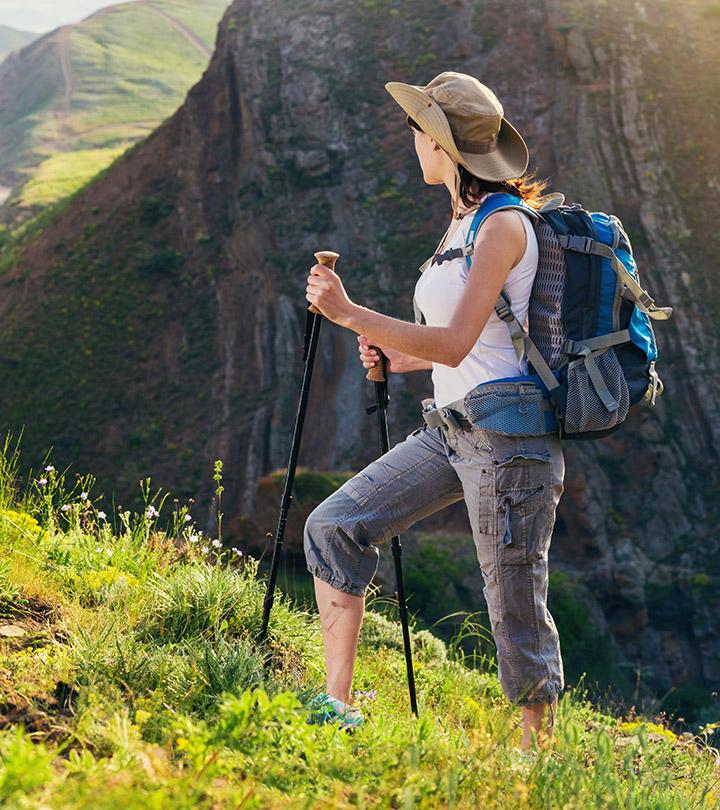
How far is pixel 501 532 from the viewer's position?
3539mm

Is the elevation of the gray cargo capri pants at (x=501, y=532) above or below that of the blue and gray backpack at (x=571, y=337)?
below

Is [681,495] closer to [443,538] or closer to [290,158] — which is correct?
[443,538]

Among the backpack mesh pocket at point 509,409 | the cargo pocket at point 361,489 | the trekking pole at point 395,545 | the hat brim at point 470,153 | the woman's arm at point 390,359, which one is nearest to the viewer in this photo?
the backpack mesh pocket at point 509,409

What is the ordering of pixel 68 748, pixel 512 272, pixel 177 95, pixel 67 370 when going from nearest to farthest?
pixel 68 748 < pixel 512 272 < pixel 67 370 < pixel 177 95

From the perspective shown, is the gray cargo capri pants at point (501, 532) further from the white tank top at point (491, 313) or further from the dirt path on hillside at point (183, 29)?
the dirt path on hillside at point (183, 29)

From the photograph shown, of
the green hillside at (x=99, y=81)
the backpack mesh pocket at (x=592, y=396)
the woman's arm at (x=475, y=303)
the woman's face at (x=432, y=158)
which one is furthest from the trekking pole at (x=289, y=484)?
the green hillside at (x=99, y=81)

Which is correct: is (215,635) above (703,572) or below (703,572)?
above

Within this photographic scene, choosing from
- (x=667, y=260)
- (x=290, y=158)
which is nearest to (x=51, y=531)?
(x=667, y=260)

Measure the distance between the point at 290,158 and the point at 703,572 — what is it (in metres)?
18.8

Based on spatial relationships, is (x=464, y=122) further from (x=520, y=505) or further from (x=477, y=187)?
(x=520, y=505)

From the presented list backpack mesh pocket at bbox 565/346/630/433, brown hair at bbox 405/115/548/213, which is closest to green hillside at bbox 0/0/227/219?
brown hair at bbox 405/115/548/213

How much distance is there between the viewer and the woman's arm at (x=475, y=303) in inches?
136

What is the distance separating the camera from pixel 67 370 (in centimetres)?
3194

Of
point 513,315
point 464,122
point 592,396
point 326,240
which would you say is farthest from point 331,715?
point 326,240
